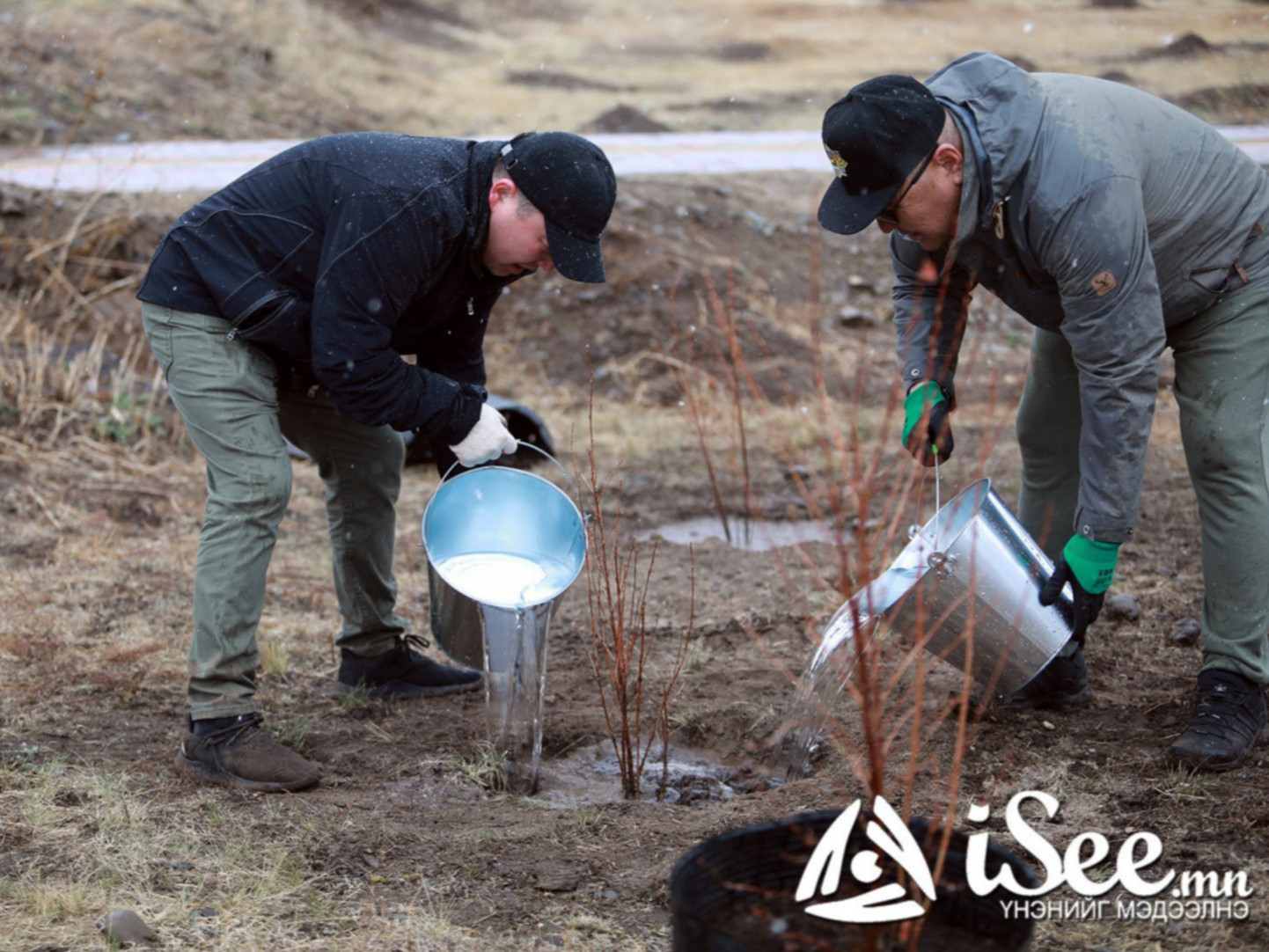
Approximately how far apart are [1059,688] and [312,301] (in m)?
2.43

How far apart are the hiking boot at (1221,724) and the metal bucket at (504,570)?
1.67 m

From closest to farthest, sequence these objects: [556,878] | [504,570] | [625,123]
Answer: [556,878] → [504,570] → [625,123]

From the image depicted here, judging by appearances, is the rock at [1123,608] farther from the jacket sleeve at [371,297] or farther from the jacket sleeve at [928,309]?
the jacket sleeve at [371,297]

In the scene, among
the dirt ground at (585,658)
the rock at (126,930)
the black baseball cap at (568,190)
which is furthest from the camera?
the black baseball cap at (568,190)

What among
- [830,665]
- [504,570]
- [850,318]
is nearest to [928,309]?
[830,665]

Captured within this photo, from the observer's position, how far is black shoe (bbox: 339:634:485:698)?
157 inches

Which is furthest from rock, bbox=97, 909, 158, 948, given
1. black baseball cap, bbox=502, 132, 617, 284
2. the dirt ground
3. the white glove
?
black baseball cap, bbox=502, 132, 617, 284

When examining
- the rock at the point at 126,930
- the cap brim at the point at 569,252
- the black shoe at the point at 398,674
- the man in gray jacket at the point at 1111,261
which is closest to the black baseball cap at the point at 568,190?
the cap brim at the point at 569,252

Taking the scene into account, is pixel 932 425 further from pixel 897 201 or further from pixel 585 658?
pixel 585 658

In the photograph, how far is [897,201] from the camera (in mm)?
2912

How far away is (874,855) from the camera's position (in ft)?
6.46

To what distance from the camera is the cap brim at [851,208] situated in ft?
9.39

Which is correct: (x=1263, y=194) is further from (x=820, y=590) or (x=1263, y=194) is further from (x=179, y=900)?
(x=179, y=900)

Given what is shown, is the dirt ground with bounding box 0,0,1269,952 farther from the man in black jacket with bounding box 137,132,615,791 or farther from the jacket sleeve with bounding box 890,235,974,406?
the man in black jacket with bounding box 137,132,615,791
